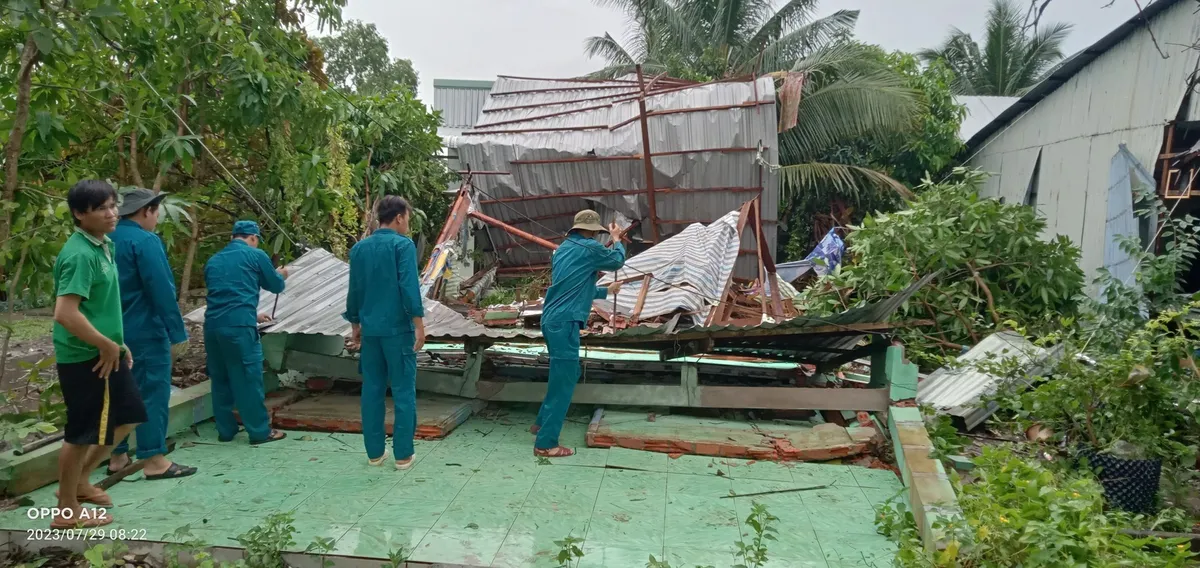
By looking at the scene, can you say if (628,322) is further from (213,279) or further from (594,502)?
(213,279)

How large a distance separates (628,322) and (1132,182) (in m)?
5.74

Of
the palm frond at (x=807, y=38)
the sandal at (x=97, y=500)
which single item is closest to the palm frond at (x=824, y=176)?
the palm frond at (x=807, y=38)

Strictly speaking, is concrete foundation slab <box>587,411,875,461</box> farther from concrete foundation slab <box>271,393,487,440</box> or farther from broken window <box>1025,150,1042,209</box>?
broken window <box>1025,150,1042,209</box>

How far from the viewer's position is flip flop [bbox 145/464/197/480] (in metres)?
3.80

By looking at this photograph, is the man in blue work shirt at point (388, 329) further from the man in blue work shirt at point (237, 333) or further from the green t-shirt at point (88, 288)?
the green t-shirt at point (88, 288)

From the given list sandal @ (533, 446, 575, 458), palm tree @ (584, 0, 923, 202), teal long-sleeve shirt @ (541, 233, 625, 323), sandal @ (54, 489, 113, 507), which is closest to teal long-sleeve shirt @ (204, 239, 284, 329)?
sandal @ (54, 489, 113, 507)

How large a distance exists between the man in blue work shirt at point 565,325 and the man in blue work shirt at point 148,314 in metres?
2.06

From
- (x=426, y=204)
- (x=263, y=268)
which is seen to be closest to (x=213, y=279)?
(x=263, y=268)

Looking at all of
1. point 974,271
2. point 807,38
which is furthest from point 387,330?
point 807,38

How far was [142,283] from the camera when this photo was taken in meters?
3.71

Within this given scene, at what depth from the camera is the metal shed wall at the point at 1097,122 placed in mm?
7188

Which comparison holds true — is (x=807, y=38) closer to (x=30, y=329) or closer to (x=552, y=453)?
(x=552, y=453)

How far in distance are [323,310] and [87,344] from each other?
203cm

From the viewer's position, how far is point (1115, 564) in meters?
2.58
